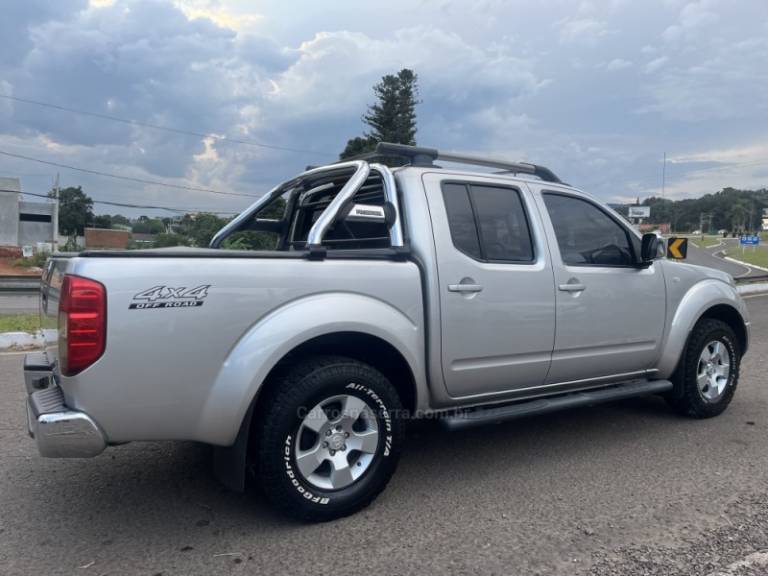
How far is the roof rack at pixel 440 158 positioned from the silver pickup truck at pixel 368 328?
0.01 meters

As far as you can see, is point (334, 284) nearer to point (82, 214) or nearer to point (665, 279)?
point (665, 279)

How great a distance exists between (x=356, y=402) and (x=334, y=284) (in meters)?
0.63

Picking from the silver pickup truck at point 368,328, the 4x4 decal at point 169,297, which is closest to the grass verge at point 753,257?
the silver pickup truck at point 368,328

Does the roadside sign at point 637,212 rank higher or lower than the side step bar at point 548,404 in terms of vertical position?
higher

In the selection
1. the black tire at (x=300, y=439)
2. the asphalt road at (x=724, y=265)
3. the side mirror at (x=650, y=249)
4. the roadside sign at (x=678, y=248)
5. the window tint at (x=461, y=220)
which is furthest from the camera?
the asphalt road at (x=724, y=265)

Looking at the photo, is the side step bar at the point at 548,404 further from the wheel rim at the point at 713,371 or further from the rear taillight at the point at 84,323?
the rear taillight at the point at 84,323

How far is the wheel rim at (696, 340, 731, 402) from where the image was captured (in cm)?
511

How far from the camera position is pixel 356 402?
333 centimetres

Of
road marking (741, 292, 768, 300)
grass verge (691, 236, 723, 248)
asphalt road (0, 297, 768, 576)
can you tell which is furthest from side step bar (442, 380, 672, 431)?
grass verge (691, 236, 723, 248)

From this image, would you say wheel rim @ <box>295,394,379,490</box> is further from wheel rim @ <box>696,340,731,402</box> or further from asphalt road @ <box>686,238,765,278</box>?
asphalt road @ <box>686,238,765,278</box>

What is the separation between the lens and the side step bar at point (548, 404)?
376 centimetres

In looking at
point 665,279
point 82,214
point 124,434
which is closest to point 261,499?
point 124,434

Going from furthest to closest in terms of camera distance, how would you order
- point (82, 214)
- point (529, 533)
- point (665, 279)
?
point (82, 214) < point (665, 279) < point (529, 533)

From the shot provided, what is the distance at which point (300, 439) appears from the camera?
3.22 m
